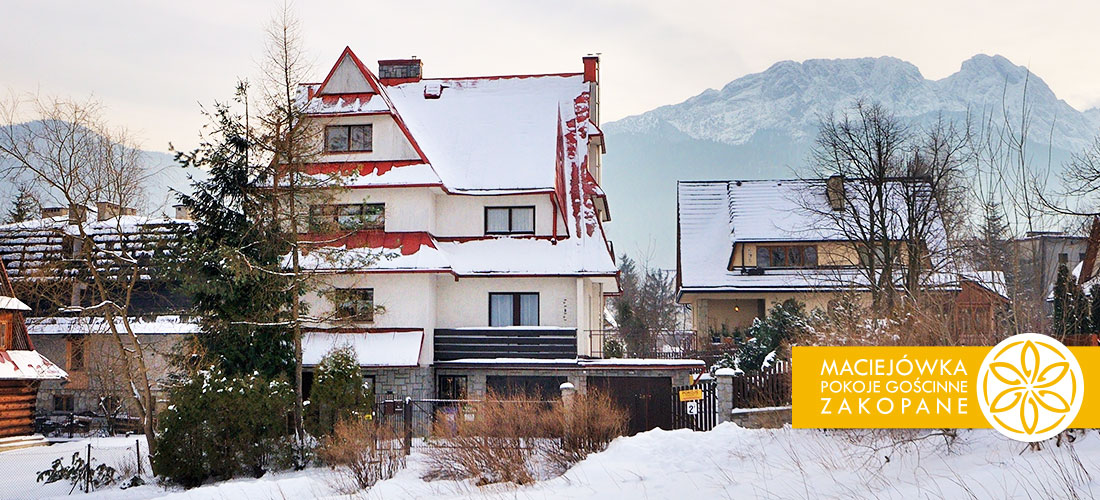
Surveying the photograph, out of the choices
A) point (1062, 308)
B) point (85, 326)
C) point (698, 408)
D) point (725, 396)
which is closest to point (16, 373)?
point (85, 326)

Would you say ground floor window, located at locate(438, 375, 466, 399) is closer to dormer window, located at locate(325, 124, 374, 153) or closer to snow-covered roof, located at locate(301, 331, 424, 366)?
snow-covered roof, located at locate(301, 331, 424, 366)

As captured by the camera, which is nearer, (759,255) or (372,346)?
(372,346)

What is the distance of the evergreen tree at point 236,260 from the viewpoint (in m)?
23.3

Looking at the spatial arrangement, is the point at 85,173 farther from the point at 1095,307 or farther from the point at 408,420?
the point at 1095,307

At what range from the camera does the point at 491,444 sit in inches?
706

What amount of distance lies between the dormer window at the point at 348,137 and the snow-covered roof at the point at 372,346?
617cm

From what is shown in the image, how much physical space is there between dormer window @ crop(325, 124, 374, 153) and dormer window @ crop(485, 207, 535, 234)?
456 centimetres

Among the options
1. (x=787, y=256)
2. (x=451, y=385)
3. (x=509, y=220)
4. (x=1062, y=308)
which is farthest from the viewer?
(x=787, y=256)

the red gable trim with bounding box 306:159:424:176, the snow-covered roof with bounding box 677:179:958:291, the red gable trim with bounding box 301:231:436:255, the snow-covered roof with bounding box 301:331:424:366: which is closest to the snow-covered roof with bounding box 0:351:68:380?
the snow-covered roof with bounding box 301:331:424:366

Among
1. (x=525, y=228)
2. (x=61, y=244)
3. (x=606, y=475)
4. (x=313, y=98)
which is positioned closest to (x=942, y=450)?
(x=606, y=475)

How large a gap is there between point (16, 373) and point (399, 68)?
17432mm

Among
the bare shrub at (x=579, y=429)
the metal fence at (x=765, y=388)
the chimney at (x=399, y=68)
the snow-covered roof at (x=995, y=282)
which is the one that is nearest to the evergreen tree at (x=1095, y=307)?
the snow-covered roof at (x=995, y=282)

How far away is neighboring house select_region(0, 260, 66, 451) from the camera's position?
31.0 meters

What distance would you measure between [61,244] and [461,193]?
18208 millimetres
